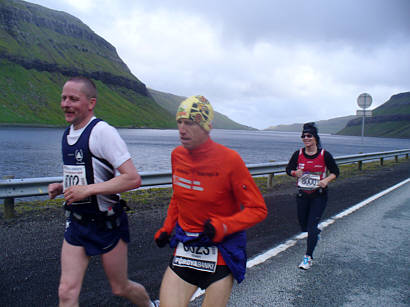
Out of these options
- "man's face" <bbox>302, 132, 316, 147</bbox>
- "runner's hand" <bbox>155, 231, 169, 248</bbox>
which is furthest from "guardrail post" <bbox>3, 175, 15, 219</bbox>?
"man's face" <bbox>302, 132, 316, 147</bbox>

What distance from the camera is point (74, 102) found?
251cm

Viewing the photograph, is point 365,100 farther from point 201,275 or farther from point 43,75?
point 43,75

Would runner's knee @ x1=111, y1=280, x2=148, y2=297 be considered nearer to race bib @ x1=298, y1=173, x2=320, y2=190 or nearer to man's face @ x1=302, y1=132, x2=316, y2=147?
race bib @ x1=298, y1=173, x2=320, y2=190

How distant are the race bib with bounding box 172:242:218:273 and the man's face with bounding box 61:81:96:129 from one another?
4.12 ft

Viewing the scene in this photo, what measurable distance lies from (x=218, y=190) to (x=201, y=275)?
0.59m

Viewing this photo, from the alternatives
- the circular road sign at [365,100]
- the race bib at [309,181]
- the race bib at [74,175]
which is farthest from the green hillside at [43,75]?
the race bib at [74,175]

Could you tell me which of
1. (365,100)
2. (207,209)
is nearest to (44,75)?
(365,100)

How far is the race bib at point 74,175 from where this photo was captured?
2508 millimetres

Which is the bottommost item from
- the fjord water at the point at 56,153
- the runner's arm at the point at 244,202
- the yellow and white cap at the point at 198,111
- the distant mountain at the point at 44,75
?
the fjord water at the point at 56,153

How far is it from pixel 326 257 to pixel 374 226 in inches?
90.4

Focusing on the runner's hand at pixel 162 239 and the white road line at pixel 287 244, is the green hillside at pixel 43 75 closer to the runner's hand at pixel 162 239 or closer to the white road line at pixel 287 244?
the white road line at pixel 287 244

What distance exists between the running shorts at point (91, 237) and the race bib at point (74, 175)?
29cm

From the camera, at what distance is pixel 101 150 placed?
2449 millimetres

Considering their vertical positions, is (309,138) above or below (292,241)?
above
